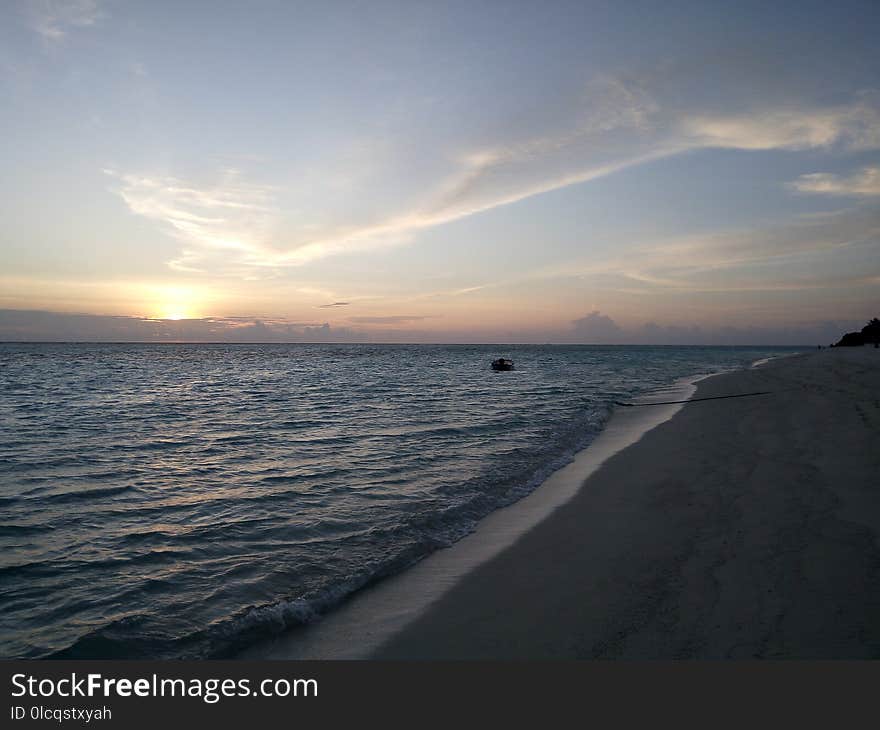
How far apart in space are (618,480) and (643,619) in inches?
288

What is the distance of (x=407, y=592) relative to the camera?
7.25 metres

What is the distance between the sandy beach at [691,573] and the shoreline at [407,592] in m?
0.24

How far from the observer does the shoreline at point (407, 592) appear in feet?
19.2

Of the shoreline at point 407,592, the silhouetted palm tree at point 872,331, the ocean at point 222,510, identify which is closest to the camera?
the shoreline at point 407,592

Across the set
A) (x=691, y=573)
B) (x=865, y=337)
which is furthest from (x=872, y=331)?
(x=691, y=573)

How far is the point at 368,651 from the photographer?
5676mm

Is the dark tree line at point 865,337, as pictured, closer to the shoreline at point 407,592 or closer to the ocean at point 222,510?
the ocean at point 222,510

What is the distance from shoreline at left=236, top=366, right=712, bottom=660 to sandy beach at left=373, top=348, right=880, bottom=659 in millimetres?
238

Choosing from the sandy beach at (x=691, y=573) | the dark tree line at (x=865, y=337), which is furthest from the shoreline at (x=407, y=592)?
the dark tree line at (x=865, y=337)

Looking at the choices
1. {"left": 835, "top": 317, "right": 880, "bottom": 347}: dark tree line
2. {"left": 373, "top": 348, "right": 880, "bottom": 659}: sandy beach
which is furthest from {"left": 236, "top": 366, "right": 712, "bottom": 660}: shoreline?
{"left": 835, "top": 317, "right": 880, "bottom": 347}: dark tree line

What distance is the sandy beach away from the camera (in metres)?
5.23

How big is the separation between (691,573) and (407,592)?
4026 millimetres

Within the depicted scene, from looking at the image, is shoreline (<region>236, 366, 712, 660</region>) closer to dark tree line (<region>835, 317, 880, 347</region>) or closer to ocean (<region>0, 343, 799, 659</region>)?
ocean (<region>0, 343, 799, 659</region>)

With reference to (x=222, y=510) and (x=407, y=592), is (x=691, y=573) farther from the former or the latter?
(x=222, y=510)
